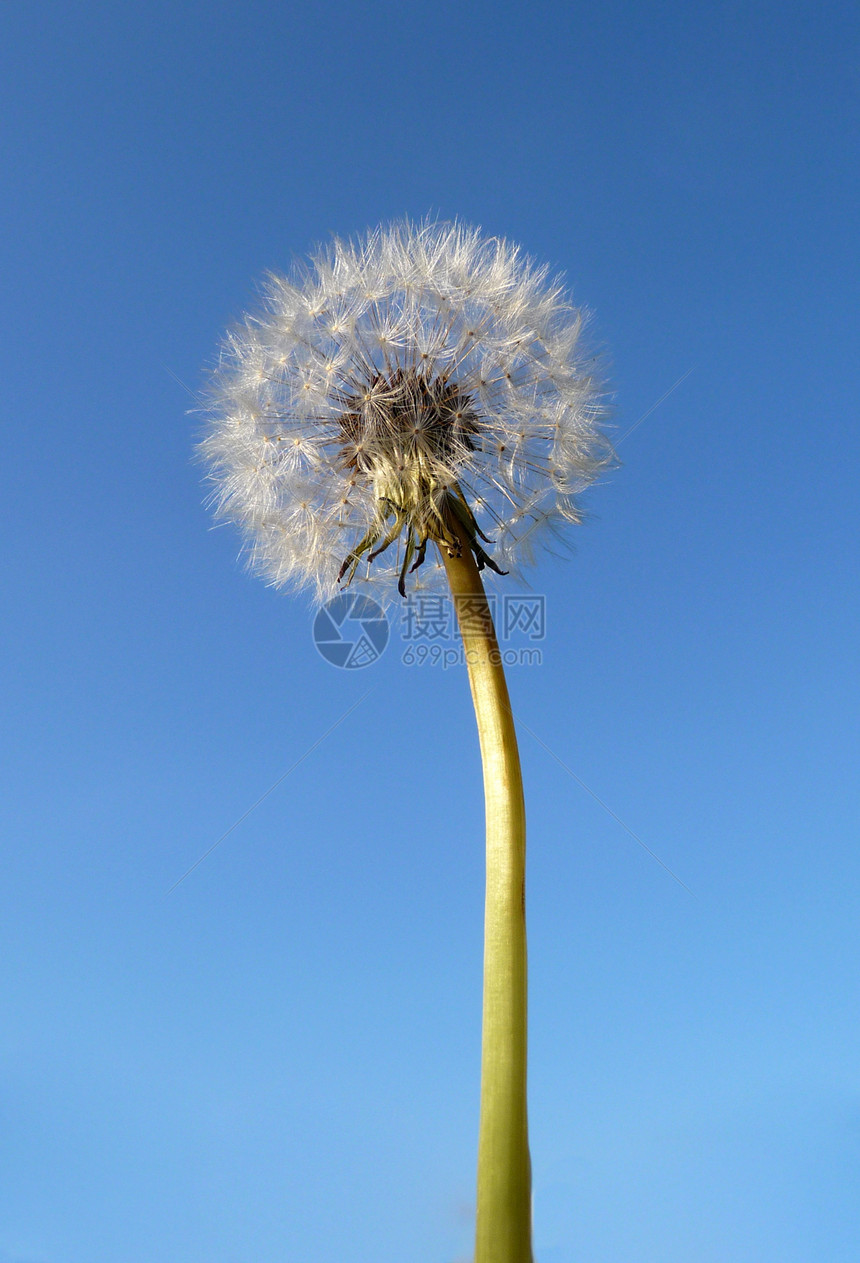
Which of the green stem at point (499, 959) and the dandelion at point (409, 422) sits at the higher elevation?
the dandelion at point (409, 422)

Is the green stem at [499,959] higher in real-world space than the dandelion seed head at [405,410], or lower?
lower

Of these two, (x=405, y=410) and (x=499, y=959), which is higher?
(x=405, y=410)

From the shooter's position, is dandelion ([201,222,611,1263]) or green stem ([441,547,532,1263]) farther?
dandelion ([201,222,611,1263])

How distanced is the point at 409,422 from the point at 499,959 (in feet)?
14.6

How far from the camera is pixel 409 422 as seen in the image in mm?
7953

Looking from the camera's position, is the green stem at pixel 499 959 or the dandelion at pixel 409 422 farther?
the dandelion at pixel 409 422

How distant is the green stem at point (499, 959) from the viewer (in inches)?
214

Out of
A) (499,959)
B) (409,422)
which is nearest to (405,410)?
(409,422)

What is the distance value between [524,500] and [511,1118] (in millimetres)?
5059

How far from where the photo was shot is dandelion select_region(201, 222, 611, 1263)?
7.82 m

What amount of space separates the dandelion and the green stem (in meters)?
0.03

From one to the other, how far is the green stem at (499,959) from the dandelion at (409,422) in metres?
0.03

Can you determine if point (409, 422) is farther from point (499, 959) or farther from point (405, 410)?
point (499, 959)

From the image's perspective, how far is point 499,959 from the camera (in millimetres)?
6160
